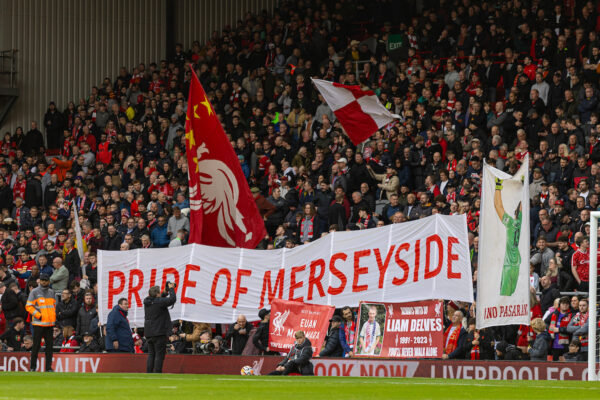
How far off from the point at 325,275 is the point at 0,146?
17600 millimetres

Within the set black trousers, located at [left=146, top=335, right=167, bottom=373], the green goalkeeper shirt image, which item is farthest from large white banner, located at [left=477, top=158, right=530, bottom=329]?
black trousers, located at [left=146, top=335, right=167, bottom=373]

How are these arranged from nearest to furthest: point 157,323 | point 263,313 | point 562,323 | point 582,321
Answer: point 582,321 < point 562,323 < point 157,323 < point 263,313

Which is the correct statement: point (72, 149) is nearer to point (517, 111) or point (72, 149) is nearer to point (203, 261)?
point (203, 261)

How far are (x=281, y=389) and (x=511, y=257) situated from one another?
4955mm

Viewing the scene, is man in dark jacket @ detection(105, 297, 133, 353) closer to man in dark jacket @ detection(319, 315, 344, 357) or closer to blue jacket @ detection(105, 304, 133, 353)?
blue jacket @ detection(105, 304, 133, 353)

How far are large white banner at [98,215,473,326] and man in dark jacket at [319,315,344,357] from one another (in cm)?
47

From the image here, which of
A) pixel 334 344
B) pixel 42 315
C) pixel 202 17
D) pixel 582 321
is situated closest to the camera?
pixel 582 321

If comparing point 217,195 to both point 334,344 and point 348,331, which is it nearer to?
point 348,331

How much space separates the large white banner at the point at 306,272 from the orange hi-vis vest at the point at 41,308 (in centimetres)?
160

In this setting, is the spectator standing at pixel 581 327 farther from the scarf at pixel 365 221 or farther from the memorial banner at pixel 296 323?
the scarf at pixel 365 221

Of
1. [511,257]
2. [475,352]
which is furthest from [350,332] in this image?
[511,257]

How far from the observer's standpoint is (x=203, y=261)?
2161cm

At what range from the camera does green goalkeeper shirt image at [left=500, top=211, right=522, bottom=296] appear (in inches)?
645

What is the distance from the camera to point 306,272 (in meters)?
20.4
